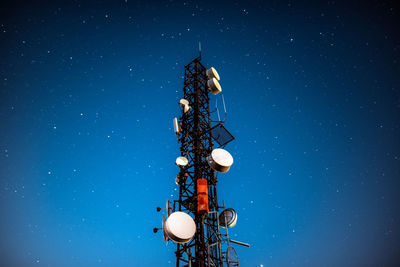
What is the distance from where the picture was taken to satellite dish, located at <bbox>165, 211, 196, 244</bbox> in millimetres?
5874

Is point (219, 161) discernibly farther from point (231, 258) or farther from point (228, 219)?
point (231, 258)

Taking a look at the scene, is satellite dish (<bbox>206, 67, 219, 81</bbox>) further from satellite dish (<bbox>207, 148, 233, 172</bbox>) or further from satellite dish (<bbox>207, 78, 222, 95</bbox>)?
satellite dish (<bbox>207, 148, 233, 172</bbox>)

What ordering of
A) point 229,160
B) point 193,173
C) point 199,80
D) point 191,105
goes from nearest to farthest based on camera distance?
point 229,160 < point 193,173 < point 191,105 < point 199,80

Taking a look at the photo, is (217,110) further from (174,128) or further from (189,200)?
(189,200)

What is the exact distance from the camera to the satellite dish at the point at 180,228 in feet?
19.3

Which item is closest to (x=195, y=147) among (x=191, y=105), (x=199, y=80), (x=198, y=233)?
(x=191, y=105)

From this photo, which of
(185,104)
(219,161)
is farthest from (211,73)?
(219,161)

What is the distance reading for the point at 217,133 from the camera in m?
9.40

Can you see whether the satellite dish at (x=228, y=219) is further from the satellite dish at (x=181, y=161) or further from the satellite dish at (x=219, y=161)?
the satellite dish at (x=181, y=161)

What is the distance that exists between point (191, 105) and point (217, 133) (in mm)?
1993

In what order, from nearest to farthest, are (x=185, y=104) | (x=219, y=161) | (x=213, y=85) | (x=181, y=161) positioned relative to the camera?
1. (x=219, y=161)
2. (x=181, y=161)
3. (x=185, y=104)
4. (x=213, y=85)

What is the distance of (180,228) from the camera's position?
19.8ft

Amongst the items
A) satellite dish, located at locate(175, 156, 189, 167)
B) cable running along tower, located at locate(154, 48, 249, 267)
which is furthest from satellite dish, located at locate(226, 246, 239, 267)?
satellite dish, located at locate(175, 156, 189, 167)

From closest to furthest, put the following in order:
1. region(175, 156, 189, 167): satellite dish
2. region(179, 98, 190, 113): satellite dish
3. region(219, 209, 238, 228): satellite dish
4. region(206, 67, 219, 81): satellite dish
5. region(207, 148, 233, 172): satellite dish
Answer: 1. region(207, 148, 233, 172): satellite dish
2. region(219, 209, 238, 228): satellite dish
3. region(175, 156, 189, 167): satellite dish
4. region(179, 98, 190, 113): satellite dish
5. region(206, 67, 219, 81): satellite dish
